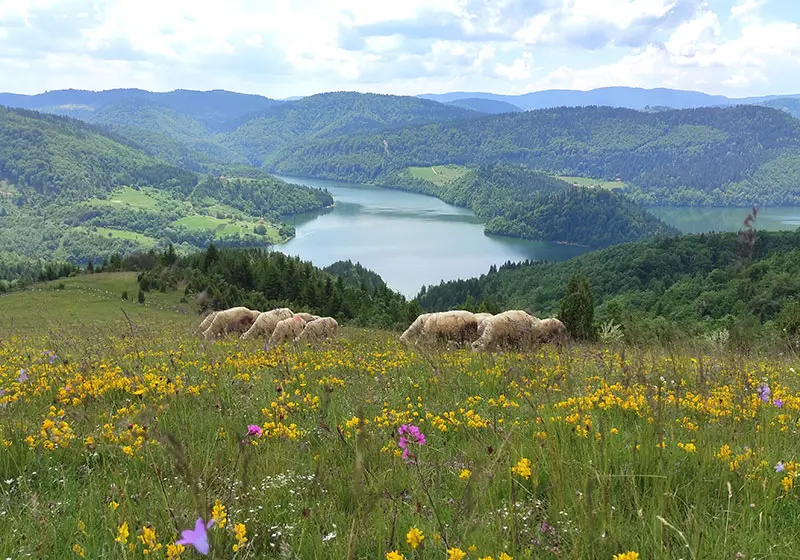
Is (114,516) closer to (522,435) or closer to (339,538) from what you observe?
(339,538)

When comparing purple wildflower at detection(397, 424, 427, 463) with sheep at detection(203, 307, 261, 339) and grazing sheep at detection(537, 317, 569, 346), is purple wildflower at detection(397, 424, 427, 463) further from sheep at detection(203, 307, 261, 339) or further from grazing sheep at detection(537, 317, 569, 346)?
sheep at detection(203, 307, 261, 339)

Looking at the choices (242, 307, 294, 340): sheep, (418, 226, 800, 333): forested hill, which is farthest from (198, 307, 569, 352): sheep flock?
(418, 226, 800, 333): forested hill

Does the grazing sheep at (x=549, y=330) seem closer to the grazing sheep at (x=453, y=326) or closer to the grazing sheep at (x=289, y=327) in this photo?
the grazing sheep at (x=453, y=326)

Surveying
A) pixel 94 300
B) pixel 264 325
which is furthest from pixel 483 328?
pixel 94 300

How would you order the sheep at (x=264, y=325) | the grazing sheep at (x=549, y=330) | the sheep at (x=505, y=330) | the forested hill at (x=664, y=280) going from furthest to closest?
the forested hill at (x=664, y=280) < the sheep at (x=264, y=325) < the grazing sheep at (x=549, y=330) < the sheep at (x=505, y=330)

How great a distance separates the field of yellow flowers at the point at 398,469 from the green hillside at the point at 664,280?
9675 cm

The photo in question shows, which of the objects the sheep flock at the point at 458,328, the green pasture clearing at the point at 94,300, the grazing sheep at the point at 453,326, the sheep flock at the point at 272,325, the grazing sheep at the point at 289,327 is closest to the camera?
the sheep flock at the point at 458,328

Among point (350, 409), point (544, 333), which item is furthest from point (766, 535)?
point (544, 333)

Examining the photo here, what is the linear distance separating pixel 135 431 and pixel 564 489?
124 inches

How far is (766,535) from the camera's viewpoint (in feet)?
9.04

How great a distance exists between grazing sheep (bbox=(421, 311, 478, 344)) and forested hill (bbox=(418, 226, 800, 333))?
78.8 m

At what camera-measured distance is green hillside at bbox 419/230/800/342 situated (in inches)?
3888

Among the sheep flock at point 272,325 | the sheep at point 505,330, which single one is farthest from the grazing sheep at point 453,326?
the sheep flock at point 272,325

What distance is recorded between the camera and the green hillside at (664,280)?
3888 inches
